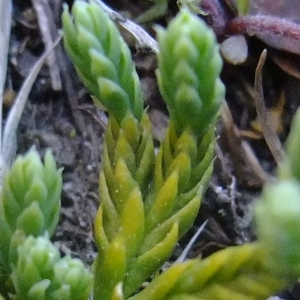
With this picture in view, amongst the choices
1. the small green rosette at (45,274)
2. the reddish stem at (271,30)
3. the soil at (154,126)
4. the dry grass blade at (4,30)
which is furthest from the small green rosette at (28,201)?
the reddish stem at (271,30)

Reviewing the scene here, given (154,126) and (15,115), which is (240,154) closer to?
(154,126)

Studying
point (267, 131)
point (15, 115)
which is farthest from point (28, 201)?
point (267, 131)

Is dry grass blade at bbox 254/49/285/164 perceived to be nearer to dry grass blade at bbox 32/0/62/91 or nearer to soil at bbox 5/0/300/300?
soil at bbox 5/0/300/300

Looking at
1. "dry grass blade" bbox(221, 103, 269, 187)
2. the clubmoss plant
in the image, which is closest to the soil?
"dry grass blade" bbox(221, 103, 269, 187)

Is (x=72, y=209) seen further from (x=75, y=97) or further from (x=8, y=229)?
(x=8, y=229)

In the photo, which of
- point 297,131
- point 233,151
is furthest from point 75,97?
point 297,131

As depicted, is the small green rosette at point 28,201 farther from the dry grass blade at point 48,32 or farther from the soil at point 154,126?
the dry grass blade at point 48,32

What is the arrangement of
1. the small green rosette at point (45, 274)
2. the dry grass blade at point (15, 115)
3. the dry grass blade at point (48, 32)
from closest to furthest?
the small green rosette at point (45, 274) < the dry grass blade at point (15, 115) < the dry grass blade at point (48, 32)
